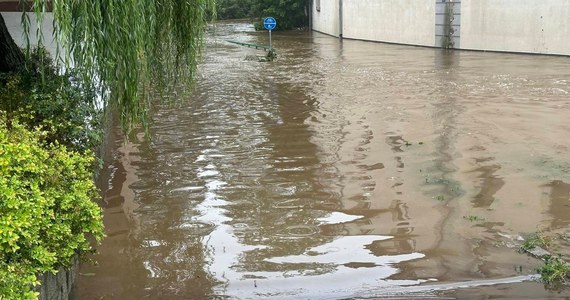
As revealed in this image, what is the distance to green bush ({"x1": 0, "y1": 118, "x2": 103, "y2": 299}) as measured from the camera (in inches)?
130

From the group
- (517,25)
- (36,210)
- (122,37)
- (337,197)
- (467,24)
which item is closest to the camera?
(36,210)

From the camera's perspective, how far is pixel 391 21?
33531mm

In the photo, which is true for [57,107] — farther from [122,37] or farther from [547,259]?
[547,259]

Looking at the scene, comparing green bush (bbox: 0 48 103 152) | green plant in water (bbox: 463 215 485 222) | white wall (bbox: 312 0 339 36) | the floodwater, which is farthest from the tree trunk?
white wall (bbox: 312 0 339 36)

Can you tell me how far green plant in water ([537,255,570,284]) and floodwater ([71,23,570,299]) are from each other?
124mm

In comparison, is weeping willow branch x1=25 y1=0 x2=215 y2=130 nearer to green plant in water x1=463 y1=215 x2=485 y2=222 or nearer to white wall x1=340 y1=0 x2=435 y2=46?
green plant in water x1=463 y1=215 x2=485 y2=222

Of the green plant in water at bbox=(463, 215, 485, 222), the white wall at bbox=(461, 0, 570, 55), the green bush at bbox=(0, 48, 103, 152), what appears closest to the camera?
the green bush at bbox=(0, 48, 103, 152)

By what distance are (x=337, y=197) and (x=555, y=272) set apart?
3117 millimetres

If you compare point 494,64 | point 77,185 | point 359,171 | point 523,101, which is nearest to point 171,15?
point 77,185

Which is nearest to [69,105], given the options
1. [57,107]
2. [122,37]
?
[57,107]

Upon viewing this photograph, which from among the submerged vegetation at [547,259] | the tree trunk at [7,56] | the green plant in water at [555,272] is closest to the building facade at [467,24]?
the submerged vegetation at [547,259]

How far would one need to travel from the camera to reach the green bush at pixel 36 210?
130 inches

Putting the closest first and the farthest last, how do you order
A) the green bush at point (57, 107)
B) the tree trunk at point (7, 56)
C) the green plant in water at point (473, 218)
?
the green bush at point (57, 107)
the green plant in water at point (473, 218)
the tree trunk at point (7, 56)

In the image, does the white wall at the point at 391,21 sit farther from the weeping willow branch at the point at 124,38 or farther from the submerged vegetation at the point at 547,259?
the weeping willow branch at the point at 124,38
